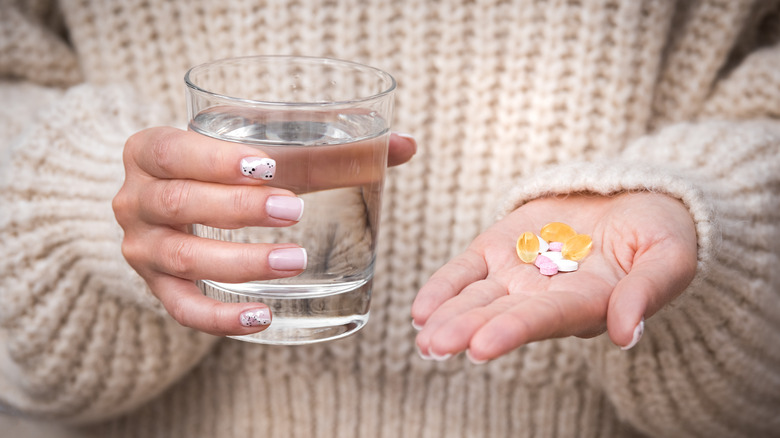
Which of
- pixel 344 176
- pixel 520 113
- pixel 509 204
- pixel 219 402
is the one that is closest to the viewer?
pixel 344 176

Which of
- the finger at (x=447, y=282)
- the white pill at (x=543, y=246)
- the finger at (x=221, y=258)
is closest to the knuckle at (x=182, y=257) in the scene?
the finger at (x=221, y=258)

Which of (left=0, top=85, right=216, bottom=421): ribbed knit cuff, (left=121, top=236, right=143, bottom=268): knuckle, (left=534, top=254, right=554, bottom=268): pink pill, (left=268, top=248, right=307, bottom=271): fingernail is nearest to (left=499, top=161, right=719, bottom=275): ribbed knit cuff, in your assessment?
(left=534, top=254, right=554, bottom=268): pink pill

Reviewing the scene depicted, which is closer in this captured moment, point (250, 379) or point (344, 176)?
point (344, 176)

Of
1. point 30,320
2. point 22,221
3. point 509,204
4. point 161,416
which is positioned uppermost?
point 509,204

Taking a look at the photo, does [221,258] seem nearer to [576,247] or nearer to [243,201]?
[243,201]

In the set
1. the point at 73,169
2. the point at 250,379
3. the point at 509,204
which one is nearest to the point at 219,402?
the point at 250,379

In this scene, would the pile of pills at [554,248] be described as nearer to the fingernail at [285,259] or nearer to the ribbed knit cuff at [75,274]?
the fingernail at [285,259]

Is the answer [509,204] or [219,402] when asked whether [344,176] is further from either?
[219,402]
